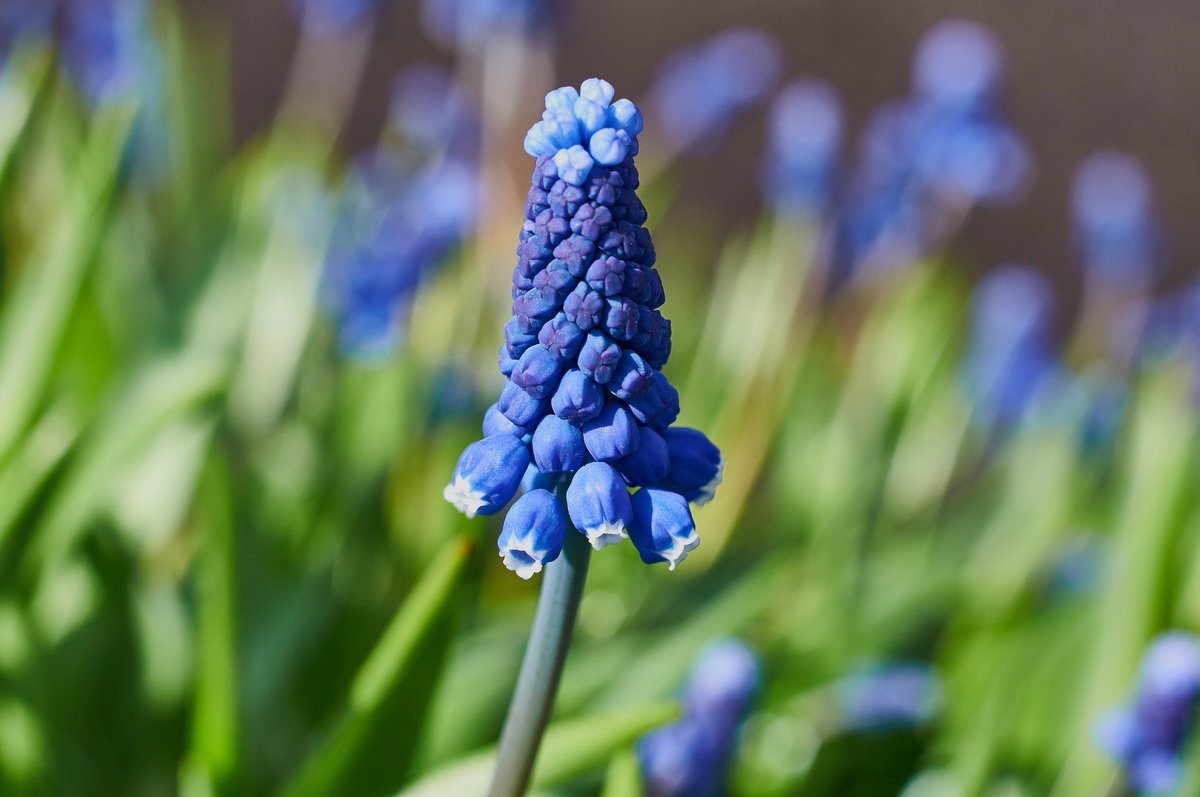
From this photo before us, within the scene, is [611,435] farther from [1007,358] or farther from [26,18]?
[26,18]

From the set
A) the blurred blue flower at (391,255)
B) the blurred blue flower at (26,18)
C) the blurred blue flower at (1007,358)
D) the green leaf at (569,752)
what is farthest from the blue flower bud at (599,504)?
the blurred blue flower at (26,18)

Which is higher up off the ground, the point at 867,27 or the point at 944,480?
the point at 867,27

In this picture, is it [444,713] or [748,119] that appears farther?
[748,119]

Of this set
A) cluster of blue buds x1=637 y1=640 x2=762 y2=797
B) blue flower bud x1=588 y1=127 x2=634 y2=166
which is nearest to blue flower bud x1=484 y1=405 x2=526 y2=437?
blue flower bud x1=588 y1=127 x2=634 y2=166

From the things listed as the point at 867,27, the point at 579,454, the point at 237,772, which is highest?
the point at 867,27

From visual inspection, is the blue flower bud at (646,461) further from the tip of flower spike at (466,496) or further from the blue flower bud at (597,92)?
the blue flower bud at (597,92)

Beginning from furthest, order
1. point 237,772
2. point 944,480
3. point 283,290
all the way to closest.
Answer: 1. point 944,480
2. point 283,290
3. point 237,772

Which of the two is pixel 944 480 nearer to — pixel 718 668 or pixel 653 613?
pixel 653 613

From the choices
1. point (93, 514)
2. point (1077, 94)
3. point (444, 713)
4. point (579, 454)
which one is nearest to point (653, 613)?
point (444, 713)

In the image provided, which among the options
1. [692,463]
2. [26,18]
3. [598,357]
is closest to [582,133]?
[598,357]
